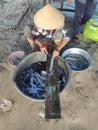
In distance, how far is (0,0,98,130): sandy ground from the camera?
9.36 feet

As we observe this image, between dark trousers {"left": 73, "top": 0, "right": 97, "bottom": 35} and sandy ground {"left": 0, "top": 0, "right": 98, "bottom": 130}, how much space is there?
748 mm

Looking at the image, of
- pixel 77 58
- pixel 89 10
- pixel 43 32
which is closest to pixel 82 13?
pixel 89 10

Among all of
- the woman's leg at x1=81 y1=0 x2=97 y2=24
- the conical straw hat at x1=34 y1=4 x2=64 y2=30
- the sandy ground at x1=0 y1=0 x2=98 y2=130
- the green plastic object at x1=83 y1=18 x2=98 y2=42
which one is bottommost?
the sandy ground at x1=0 y1=0 x2=98 y2=130

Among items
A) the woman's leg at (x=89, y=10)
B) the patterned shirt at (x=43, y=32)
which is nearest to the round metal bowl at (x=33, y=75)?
the patterned shirt at (x=43, y=32)

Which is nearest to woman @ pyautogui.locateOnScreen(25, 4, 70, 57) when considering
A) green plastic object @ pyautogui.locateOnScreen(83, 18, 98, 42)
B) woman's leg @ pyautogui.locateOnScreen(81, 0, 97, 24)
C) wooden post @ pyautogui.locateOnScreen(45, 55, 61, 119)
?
wooden post @ pyautogui.locateOnScreen(45, 55, 61, 119)

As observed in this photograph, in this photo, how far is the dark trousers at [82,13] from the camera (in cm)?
362

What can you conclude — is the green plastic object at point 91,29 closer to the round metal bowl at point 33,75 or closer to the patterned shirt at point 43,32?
the patterned shirt at point 43,32

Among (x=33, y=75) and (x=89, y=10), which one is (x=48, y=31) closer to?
(x=33, y=75)

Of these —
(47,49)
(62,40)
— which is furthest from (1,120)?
(62,40)

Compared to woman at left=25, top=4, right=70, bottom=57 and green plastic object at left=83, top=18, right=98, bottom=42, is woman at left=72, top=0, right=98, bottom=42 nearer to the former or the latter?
green plastic object at left=83, top=18, right=98, bottom=42

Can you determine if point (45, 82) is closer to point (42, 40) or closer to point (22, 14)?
point (42, 40)

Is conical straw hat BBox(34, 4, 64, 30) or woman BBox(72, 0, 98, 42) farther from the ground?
conical straw hat BBox(34, 4, 64, 30)

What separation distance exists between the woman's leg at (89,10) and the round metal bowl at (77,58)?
2.34 ft

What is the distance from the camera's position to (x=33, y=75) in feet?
11.0
